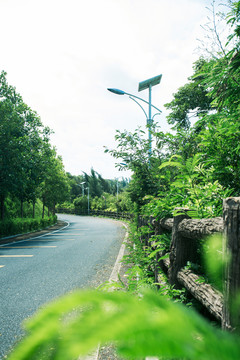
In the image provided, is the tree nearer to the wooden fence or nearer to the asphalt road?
the asphalt road

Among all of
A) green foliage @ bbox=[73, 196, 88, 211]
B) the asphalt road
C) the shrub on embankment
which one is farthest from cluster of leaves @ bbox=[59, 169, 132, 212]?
the asphalt road

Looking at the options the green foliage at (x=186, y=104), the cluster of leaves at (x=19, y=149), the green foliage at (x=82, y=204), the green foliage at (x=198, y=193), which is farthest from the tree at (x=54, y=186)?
the green foliage at (x=198, y=193)

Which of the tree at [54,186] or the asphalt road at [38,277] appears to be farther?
the tree at [54,186]

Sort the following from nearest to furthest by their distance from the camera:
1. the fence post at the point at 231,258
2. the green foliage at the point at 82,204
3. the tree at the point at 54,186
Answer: the fence post at the point at 231,258 → the tree at the point at 54,186 → the green foliage at the point at 82,204

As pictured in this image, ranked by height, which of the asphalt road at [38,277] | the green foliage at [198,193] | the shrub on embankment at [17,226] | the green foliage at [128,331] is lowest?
the asphalt road at [38,277]

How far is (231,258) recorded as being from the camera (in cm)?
97

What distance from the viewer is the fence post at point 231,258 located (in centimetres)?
93

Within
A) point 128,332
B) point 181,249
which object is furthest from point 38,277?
point 128,332

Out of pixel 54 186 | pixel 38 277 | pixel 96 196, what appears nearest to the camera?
pixel 38 277

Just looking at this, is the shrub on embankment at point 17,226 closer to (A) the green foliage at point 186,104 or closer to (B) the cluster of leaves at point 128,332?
(A) the green foliage at point 186,104

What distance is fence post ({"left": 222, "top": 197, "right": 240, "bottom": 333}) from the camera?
933 millimetres

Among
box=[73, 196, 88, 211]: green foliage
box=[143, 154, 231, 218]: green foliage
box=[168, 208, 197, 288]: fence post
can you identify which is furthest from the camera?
box=[73, 196, 88, 211]: green foliage

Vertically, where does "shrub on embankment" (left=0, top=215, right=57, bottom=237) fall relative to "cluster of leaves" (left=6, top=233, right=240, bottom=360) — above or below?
below

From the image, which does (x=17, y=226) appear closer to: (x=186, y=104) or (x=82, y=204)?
(x=186, y=104)
